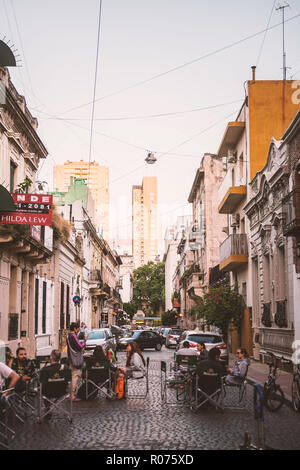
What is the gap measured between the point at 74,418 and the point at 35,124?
50.5 ft

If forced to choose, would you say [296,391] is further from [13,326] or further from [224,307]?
[224,307]

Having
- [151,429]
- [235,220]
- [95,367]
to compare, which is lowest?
[151,429]

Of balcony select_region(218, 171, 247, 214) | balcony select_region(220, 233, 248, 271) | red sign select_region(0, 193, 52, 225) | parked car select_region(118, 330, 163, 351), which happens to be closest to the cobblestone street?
red sign select_region(0, 193, 52, 225)

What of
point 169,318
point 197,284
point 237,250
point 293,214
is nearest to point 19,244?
point 293,214

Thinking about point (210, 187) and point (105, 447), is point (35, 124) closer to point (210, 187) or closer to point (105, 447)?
point (105, 447)

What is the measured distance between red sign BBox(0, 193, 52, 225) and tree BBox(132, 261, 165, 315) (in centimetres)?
11228

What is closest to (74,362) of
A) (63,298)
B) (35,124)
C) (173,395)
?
(173,395)

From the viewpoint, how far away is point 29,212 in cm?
1712

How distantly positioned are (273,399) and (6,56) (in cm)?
1108

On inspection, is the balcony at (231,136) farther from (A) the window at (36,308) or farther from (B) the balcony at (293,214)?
(A) the window at (36,308)

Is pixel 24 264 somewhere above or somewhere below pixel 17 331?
above

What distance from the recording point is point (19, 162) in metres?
21.5

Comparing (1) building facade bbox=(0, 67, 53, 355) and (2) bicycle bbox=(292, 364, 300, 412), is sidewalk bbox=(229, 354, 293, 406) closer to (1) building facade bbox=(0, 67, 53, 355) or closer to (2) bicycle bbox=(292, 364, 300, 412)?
(2) bicycle bbox=(292, 364, 300, 412)

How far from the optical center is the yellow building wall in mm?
26781
